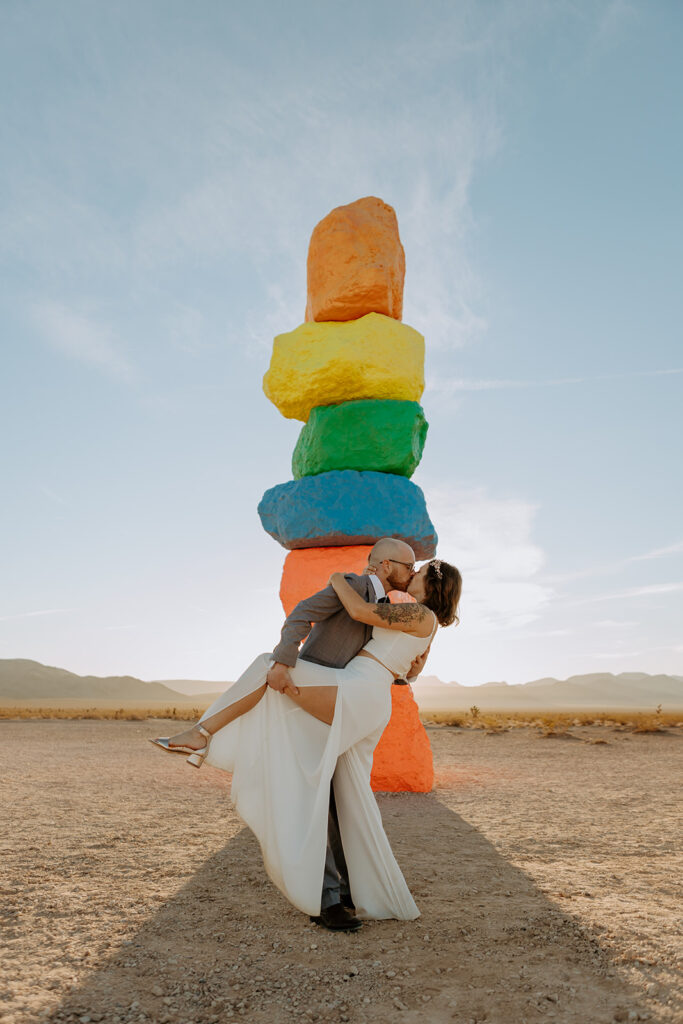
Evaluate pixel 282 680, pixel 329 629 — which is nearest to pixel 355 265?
pixel 329 629

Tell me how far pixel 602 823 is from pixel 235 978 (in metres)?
5.17

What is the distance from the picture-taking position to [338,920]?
380 centimetres

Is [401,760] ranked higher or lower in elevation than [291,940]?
higher

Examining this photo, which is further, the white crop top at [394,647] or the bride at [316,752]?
the white crop top at [394,647]

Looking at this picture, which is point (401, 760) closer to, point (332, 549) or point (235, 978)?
point (332, 549)

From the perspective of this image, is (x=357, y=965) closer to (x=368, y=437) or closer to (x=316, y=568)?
(x=316, y=568)

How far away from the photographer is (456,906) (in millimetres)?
4273

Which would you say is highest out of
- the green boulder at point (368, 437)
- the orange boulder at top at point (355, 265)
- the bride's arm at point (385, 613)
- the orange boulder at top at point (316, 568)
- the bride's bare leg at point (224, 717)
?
the orange boulder at top at point (355, 265)

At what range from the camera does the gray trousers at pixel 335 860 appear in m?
3.94

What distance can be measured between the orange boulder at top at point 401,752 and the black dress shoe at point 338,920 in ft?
12.9

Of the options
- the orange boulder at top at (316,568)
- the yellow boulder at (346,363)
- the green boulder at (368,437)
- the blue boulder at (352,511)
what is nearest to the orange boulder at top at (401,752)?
the orange boulder at top at (316,568)

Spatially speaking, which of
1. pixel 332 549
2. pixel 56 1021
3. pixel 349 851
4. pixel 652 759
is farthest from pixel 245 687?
pixel 652 759

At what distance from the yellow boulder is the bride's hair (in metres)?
4.53

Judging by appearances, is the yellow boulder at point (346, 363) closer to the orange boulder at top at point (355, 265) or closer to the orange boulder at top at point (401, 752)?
the orange boulder at top at point (355, 265)
